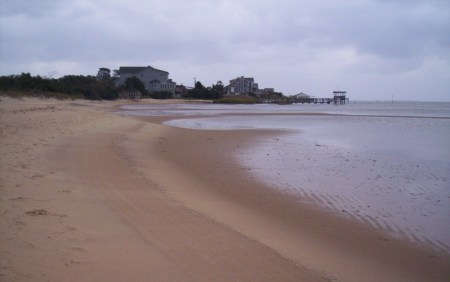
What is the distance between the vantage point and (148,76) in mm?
105562

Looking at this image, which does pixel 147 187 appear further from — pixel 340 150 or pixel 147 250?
pixel 340 150

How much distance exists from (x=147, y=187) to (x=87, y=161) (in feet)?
8.39

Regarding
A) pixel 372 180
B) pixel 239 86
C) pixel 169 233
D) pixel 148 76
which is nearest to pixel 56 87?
pixel 148 76

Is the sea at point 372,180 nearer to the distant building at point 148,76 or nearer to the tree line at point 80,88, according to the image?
the tree line at point 80,88

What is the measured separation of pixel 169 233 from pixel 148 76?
344 ft

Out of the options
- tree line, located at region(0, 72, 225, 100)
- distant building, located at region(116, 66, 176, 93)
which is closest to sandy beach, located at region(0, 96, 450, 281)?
tree line, located at region(0, 72, 225, 100)

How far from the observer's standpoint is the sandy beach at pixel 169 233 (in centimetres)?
365

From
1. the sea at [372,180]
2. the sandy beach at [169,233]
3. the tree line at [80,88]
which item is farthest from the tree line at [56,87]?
the sandy beach at [169,233]

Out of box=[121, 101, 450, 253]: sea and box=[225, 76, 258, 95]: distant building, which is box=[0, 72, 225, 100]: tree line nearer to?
box=[225, 76, 258, 95]: distant building

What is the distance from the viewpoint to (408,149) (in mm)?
15062

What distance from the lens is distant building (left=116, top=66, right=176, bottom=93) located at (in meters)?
105

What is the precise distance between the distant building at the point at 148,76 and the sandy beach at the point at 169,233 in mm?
99490

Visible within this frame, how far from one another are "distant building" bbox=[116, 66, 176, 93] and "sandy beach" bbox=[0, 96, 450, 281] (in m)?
99.5

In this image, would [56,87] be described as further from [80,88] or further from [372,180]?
[372,180]
